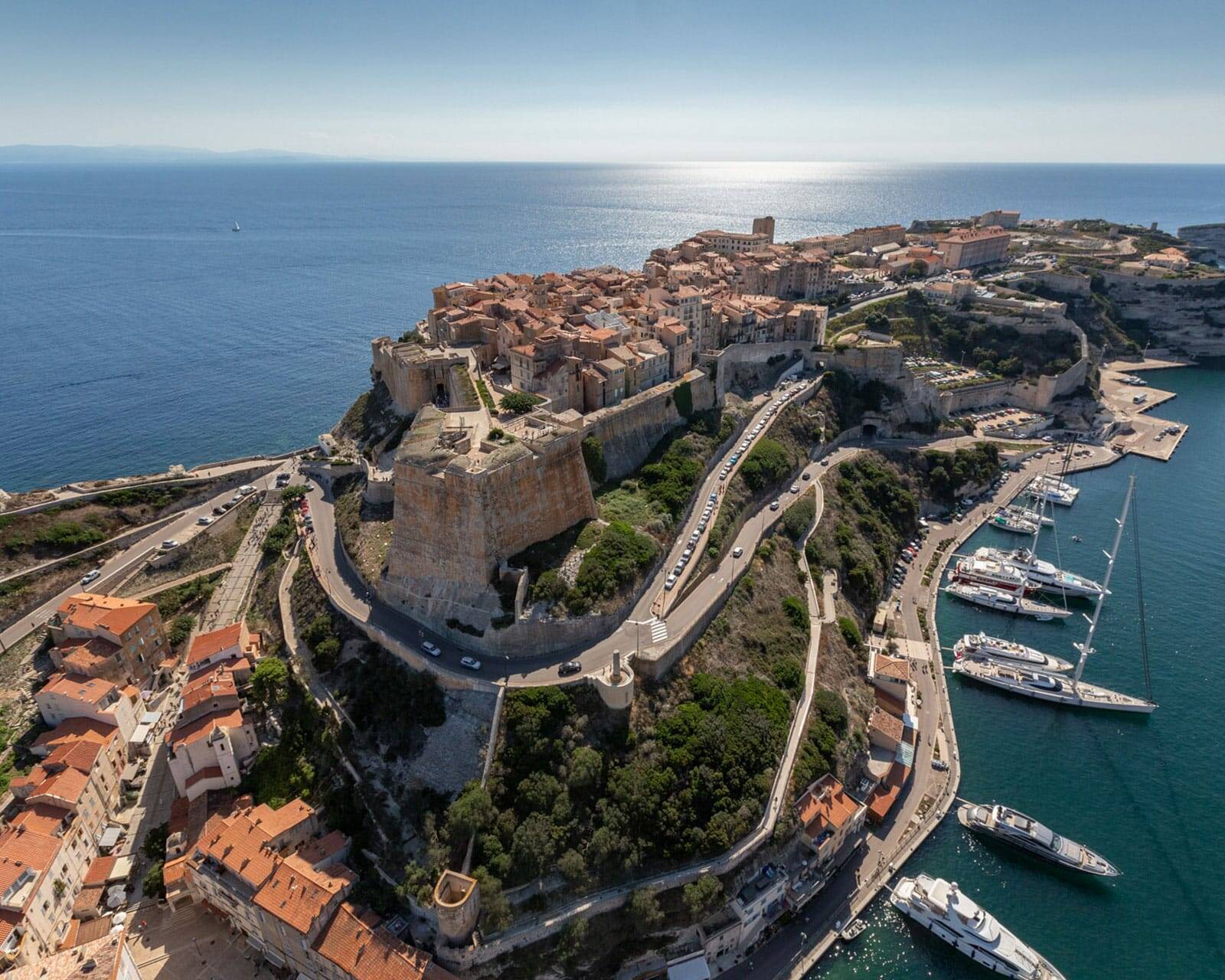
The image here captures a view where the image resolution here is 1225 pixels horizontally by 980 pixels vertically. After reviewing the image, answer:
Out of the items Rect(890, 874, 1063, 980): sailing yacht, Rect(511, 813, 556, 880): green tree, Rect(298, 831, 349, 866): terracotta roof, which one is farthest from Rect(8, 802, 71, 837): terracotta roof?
Rect(890, 874, 1063, 980): sailing yacht

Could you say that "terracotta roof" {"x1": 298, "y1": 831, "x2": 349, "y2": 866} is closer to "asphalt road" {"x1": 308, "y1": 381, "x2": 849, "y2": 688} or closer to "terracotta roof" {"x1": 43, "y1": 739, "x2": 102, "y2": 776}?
"asphalt road" {"x1": 308, "y1": 381, "x2": 849, "y2": 688}

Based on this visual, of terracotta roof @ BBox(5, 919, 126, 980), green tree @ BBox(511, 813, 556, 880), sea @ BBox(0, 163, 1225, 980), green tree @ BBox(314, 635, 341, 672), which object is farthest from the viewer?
green tree @ BBox(314, 635, 341, 672)

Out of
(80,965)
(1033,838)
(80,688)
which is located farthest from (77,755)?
(1033,838)

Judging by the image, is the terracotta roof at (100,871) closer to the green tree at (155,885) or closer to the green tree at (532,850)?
the green tree at (155,885)

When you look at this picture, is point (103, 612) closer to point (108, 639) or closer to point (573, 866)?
point (108, 639)

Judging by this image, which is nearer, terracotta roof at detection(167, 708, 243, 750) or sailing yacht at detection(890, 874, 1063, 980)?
sailing yacht at detection(890, 874, 1063, 980)

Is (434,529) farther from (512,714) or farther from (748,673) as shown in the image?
(748,673)

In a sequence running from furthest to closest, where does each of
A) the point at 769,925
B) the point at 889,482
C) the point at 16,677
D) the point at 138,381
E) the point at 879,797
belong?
the point at 138,381, the point at 889,482, the point at 16,677, the point at 879,797, the point at 769,925

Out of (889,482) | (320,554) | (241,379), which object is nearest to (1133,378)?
(889,482)
